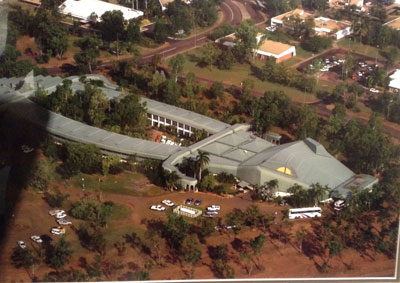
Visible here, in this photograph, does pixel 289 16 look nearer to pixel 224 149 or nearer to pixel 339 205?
pixel 224 149

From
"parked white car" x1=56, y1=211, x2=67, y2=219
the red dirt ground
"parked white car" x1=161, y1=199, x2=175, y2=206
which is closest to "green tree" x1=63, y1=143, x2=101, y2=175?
the red dirt ground

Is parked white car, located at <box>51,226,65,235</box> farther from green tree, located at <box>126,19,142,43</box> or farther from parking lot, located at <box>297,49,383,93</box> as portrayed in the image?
parking lot, located at <box>297,49,383,93</box>

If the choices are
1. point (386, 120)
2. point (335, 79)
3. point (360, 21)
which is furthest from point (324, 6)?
point (386, 120)

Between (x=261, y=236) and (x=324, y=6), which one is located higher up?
(x=324, y=6)

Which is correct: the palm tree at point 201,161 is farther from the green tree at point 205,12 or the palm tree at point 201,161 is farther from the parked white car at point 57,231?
the green tree at point 205,12

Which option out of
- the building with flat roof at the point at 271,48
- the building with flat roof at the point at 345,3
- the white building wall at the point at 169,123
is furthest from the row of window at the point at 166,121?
the building with flat roof at the point at 345,3

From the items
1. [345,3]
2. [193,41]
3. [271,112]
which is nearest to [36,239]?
[271,112]

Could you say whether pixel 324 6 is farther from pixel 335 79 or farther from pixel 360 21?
pixel 335 79

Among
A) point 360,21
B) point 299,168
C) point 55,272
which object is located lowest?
point 55,272
